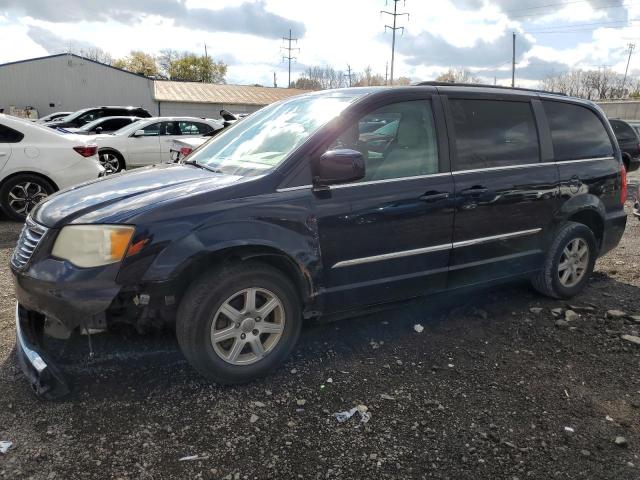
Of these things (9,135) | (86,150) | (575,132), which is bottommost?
(86,150)

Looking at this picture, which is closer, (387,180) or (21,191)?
(387,180)

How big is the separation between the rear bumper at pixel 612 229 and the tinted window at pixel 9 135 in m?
7.44

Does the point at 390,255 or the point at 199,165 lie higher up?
the point at 199,165

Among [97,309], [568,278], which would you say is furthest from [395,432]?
[568,278]

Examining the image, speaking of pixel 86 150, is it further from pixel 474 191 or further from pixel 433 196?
pixel 474 191

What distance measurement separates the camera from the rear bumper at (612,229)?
192 inches

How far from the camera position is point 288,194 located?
10.4ft

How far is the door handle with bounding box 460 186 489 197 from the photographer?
3801mm

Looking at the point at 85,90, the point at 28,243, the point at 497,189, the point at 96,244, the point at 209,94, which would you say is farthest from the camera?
the point at 209,94

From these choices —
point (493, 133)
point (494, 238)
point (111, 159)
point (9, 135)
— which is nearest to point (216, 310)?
point (494, 238)

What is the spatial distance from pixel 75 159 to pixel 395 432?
653 centimetres

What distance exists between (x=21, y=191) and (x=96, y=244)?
18.1 ft

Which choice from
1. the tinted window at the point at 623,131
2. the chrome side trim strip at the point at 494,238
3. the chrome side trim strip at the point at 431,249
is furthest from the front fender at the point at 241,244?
the tinted window at the point at 623,131

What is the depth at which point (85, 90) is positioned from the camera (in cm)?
3916
